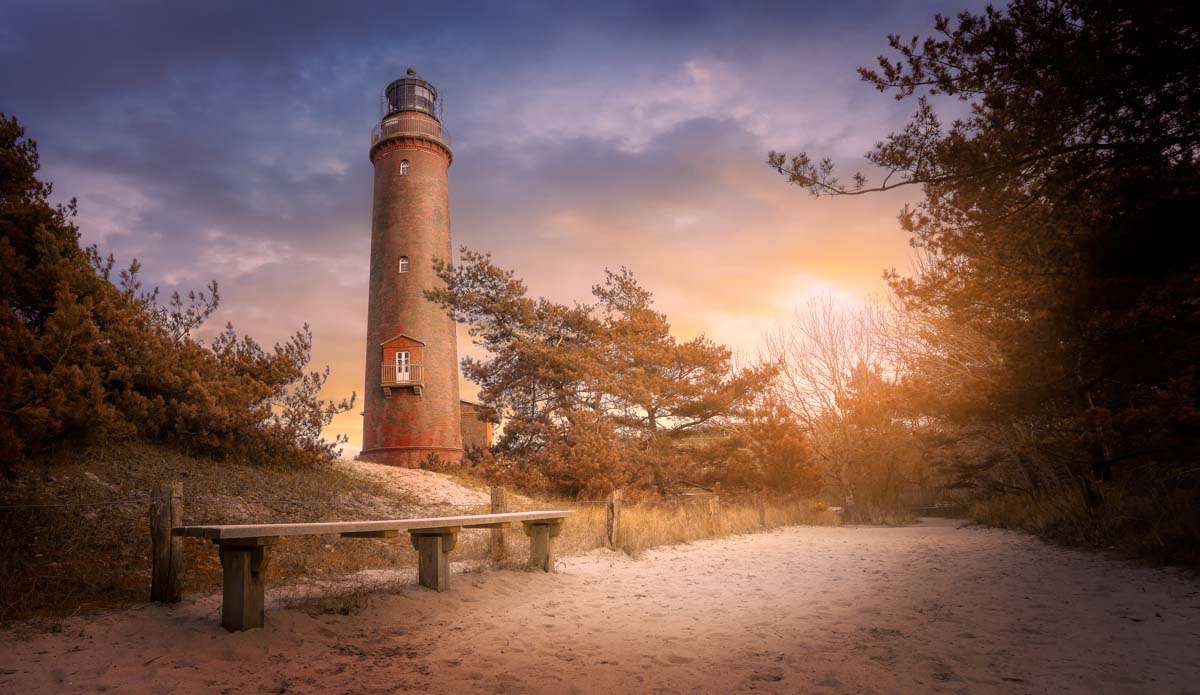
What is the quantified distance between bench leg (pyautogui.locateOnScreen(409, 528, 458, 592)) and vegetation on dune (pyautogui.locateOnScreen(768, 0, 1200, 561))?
527 cm

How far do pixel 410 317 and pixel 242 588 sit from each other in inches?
761

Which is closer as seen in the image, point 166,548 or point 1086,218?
point 166,548

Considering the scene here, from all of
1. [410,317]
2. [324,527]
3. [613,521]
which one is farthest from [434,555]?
[410,317]

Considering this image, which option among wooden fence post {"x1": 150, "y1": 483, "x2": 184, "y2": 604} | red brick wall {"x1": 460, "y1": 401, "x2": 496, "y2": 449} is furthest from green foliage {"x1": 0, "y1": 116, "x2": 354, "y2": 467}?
red brick wall {"x1": 460, "y1": 401, "x2": 496, "y2": 449}

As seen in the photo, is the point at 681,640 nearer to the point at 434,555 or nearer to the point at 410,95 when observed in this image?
the point at 434,555

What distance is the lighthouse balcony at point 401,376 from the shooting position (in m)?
23.3

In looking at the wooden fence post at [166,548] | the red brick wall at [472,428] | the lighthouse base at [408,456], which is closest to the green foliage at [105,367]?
the wooden fence post at [166,548]

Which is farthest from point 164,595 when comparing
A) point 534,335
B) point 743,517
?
point 534,335

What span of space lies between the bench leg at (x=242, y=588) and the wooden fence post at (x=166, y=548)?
4.47 feet

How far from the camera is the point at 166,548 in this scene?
6074mm

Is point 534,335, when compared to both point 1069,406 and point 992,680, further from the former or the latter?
point 992,680

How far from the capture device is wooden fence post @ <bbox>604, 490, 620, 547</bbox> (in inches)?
438

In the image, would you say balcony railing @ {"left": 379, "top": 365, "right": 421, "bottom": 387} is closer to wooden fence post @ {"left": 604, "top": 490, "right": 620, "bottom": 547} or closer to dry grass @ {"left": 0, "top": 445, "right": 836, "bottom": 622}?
dry grass @ {"left": 0, "top": 445, "right": 836, "bottom": 622}

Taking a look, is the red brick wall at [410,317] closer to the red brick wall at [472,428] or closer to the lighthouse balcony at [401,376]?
the lighthouse balcony at [401,376]
